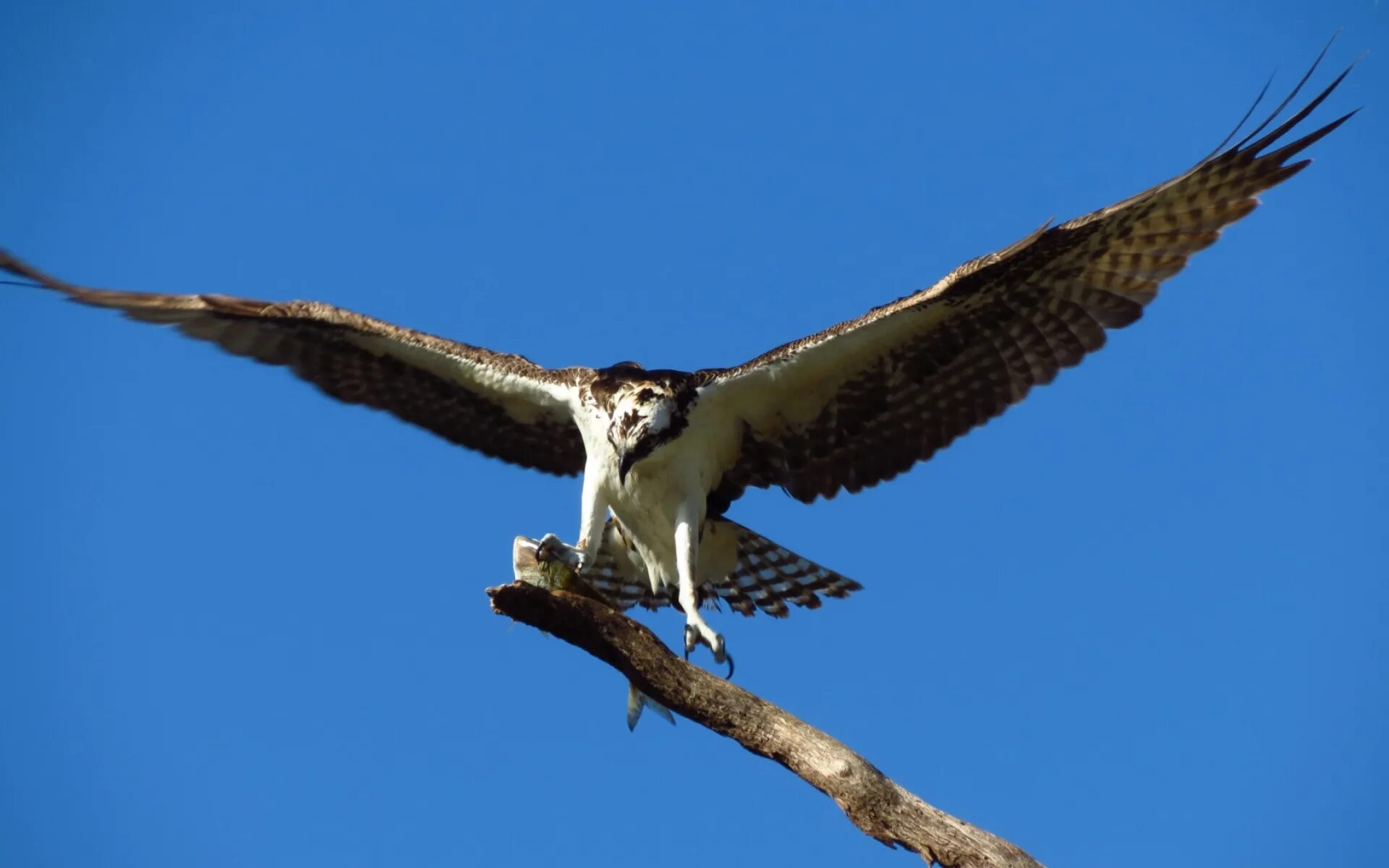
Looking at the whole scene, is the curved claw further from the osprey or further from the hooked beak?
the hooked beak

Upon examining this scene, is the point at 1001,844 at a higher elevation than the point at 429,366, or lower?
lower

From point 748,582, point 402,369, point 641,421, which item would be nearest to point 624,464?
point 641,421

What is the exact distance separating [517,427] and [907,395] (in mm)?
2820

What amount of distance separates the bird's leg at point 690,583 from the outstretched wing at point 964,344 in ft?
2.32

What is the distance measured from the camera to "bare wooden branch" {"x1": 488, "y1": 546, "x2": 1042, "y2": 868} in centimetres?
556

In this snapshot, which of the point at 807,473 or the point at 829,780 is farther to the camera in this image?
the point at 807,473

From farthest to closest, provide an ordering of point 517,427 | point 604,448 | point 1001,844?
1. point 517,427
2. point 604,448
3. point 1001,844

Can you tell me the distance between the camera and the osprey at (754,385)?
7.74 meters

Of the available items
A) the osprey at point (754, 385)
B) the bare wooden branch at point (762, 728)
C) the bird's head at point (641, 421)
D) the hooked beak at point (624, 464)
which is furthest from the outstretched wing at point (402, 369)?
the bare wooden branch at point (762, 728)

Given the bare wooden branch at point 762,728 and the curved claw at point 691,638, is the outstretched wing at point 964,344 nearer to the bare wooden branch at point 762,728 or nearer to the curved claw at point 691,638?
the curved claw at point 691,638

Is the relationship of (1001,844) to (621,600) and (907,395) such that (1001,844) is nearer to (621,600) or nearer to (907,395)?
(907,395)

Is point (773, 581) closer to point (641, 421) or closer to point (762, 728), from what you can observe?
point (641, 421)

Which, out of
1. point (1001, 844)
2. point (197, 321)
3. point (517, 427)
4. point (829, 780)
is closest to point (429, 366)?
point (517, 427)

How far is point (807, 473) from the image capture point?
8.92 m
